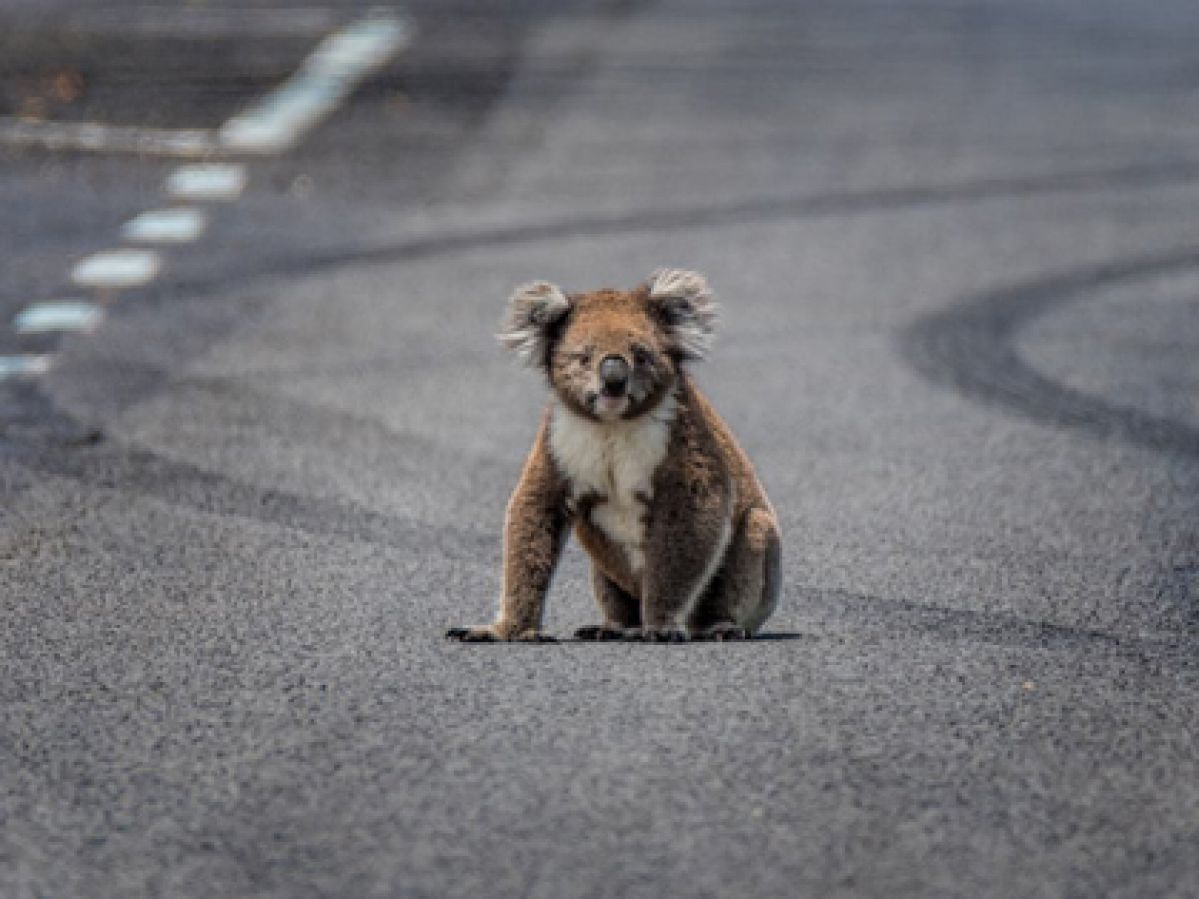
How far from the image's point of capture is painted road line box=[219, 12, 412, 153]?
A: 18984mm

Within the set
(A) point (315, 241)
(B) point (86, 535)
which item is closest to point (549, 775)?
(B) point (86, 535)

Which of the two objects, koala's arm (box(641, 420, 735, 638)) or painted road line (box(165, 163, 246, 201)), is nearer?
koala's arm (box(641, 420, 735, 638))

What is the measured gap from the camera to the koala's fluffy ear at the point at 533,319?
785 cm

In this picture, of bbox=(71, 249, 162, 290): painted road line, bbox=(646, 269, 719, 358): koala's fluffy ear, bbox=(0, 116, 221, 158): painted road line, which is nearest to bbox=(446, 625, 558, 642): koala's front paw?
bbox=(646, 269, 719, 358): koala's fluffy ear

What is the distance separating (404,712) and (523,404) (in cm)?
525

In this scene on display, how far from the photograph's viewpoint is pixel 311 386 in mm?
12172

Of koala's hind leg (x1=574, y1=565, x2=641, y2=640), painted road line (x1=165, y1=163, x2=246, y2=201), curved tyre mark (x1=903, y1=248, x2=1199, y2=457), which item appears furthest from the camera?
painted road line (x1=165, y1=163, x2=246, y2=201)

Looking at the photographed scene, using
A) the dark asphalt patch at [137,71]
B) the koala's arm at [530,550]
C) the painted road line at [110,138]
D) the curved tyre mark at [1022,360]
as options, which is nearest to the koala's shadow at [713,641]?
the koala's arm at [530,550]

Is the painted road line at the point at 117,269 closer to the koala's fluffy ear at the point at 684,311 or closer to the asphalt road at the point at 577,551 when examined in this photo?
the asphalt road at the point at 577,551

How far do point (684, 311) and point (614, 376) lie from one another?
1.44 feet

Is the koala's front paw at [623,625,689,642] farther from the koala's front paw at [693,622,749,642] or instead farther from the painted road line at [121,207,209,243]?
the painted road line at [121,207,209,243]

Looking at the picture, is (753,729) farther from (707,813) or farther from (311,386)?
(311,386)

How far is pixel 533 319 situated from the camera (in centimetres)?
788

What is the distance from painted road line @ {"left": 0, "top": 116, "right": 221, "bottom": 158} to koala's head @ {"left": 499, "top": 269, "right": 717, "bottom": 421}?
10632mm
